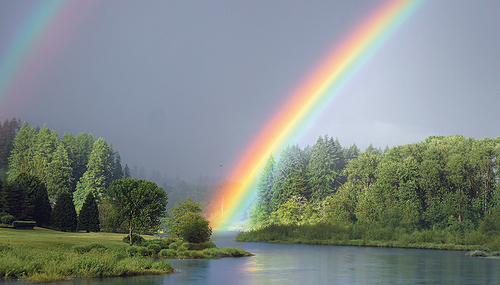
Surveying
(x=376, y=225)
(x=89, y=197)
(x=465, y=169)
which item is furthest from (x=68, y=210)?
(x=465, y=169)

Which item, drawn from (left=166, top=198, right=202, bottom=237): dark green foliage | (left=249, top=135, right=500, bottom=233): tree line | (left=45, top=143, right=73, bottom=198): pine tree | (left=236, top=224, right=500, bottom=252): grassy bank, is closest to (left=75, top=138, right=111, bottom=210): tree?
(left=45, top=143, right=73, bottom=198): pine tree

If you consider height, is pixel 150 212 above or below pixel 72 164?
below

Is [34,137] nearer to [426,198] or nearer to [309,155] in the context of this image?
[309,155]

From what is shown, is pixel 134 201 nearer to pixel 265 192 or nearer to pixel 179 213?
pixel 179 213

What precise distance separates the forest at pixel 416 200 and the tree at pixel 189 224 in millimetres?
37889

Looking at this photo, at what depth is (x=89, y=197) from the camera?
6975cm

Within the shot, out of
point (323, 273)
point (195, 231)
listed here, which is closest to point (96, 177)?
point (195, 231)

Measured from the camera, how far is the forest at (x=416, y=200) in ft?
269

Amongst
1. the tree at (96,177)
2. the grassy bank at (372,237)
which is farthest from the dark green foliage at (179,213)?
the tree at (96,177)

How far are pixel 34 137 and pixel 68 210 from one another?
8130 centimetres

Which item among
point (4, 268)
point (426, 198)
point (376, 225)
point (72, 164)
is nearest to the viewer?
point (4, 268)

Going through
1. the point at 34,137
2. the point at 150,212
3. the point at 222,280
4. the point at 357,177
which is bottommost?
the point at 222,280

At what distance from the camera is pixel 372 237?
84000 mm

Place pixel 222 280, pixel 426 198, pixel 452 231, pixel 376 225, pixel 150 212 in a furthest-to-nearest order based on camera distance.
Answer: pixel 426 198 < pixel 376 225 < pixel 452 231 < pixel 150 212 < pixel 222 280
